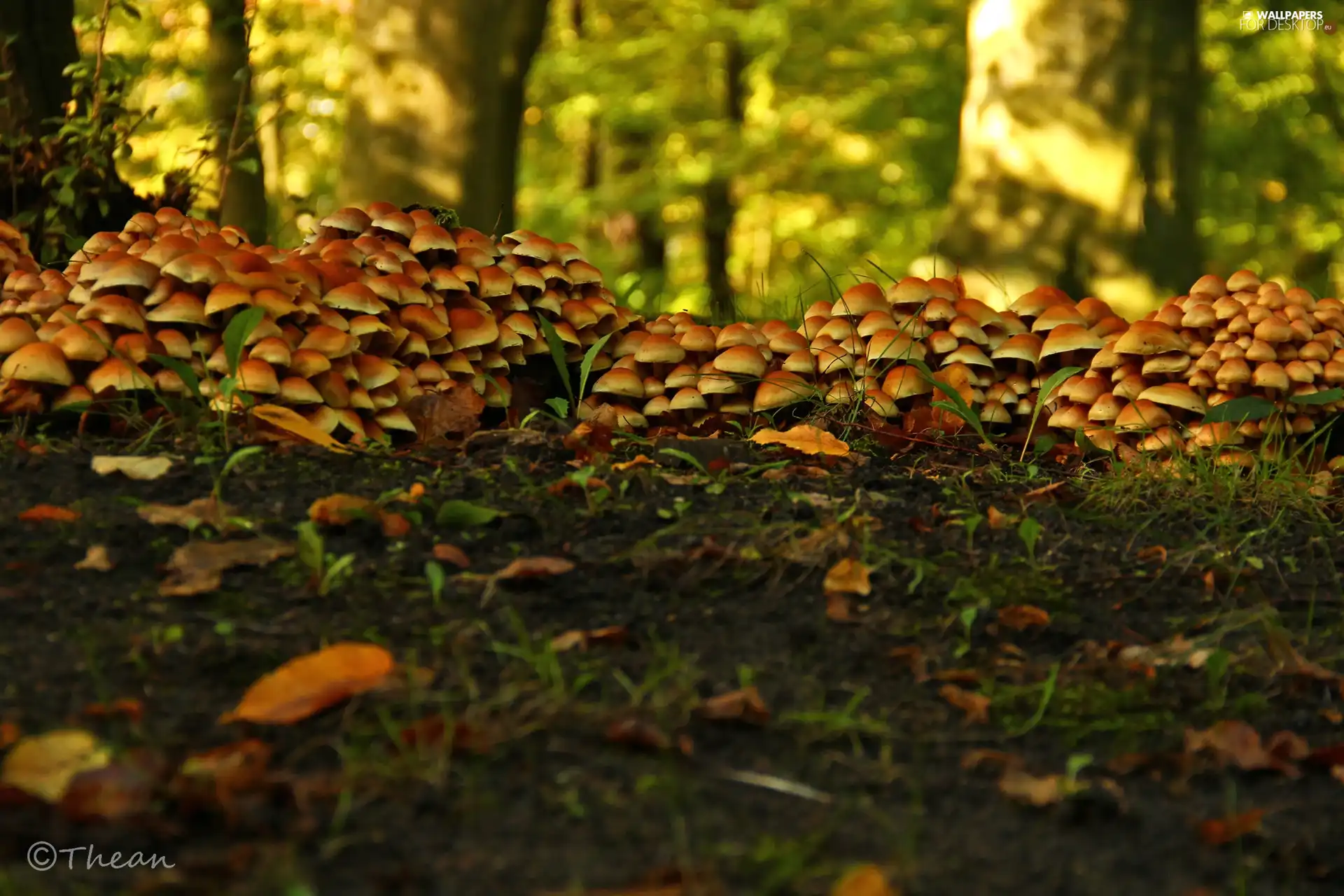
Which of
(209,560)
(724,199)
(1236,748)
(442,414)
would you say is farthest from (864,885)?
(724,199)

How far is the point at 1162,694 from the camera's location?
210 cm

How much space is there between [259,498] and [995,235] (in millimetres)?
4049

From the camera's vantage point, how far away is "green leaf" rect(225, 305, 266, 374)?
2.79 meters

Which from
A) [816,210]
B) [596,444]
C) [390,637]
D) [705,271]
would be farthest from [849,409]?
[816,210]

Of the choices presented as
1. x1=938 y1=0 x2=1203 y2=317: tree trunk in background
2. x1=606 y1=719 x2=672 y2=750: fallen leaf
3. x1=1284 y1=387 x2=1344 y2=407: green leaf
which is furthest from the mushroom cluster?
x1=938 y1=0 x2=1203 y2=317: tree trunk in background

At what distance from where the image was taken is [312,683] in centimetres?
179

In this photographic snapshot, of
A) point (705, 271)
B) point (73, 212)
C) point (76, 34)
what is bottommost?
point (705, 271)

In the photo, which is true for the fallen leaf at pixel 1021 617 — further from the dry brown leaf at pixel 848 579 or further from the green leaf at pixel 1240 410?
the green leaf at pixel 1240 410

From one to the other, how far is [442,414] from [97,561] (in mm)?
1315

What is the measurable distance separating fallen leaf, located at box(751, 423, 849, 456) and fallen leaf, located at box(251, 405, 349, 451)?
45.7 inches

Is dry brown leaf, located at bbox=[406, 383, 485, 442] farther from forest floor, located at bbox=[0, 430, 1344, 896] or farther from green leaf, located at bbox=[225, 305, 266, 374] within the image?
green leaf, located at bbox=[225, 305, 266, 374]

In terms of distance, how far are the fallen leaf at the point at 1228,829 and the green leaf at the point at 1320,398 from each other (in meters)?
2.15

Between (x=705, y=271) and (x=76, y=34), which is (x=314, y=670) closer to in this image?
(x=76, y=34)

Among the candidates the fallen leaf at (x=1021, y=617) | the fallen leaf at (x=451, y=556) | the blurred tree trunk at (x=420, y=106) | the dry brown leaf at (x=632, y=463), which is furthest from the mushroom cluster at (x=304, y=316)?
the blurred tree trunk at (x=420, y=106)
